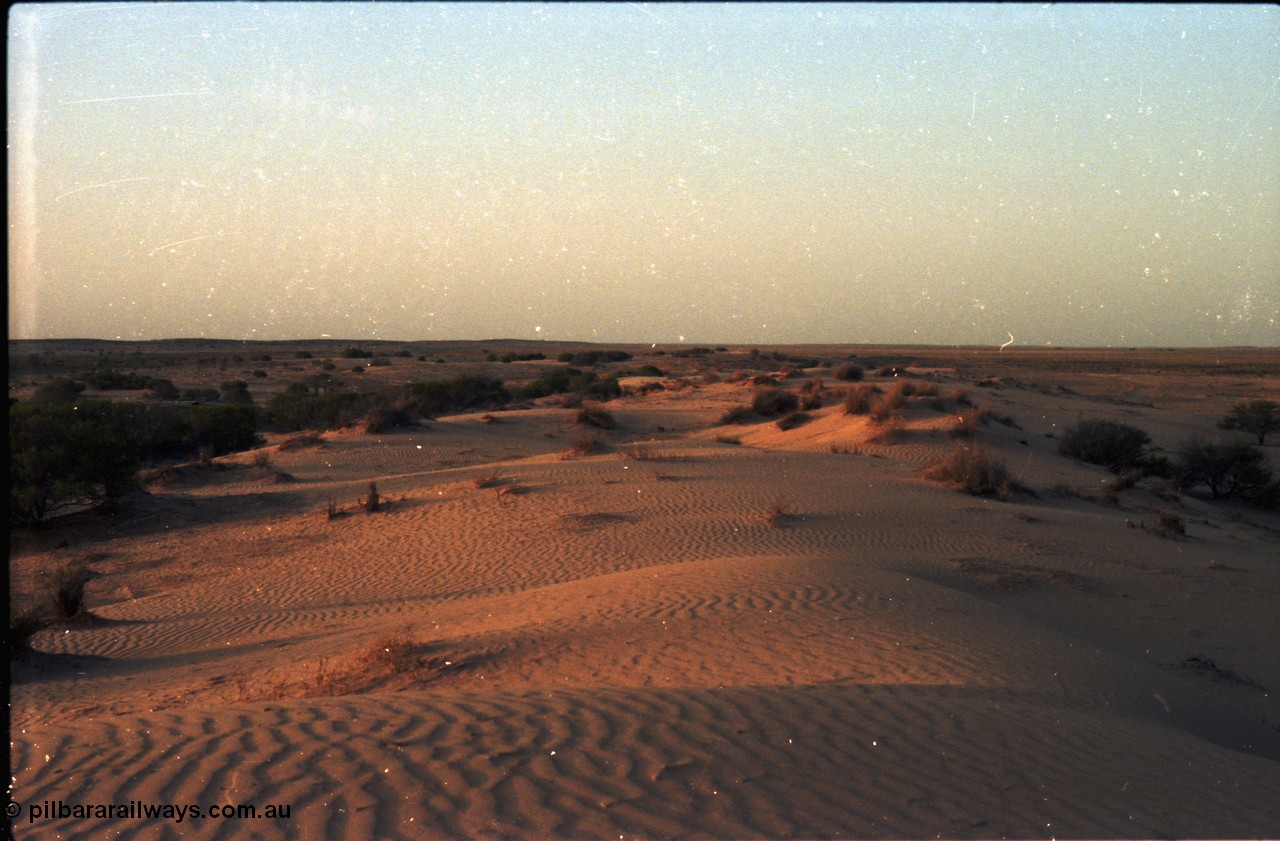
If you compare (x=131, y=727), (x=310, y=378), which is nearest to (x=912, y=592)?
(x=131, y=727)

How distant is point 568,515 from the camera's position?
2002cm

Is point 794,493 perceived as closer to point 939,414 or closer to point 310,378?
point 939,414

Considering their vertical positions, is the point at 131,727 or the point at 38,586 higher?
the point at 131,727

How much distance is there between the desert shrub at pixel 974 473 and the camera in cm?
2219

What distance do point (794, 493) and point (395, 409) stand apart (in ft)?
60.5

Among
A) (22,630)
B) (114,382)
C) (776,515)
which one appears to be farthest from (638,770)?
(114,382)

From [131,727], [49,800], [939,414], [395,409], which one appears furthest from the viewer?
[395,409]

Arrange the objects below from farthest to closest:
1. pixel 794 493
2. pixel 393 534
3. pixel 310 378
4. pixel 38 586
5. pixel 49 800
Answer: pixel 310 378, pixel 794 493, pixel 393 534, pixel 38 586, pixel 49 800

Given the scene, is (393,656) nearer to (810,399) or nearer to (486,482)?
(486,482)

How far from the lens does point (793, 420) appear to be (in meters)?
35.5

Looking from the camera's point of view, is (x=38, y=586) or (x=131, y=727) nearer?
(x=131, y=727)

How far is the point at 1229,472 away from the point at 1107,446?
3.58 m

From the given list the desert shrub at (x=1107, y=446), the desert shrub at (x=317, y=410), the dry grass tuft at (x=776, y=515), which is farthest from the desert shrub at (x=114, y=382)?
the desert shrub at (x=1107, y=446)

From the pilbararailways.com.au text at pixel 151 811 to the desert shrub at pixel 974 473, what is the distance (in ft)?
64.4
